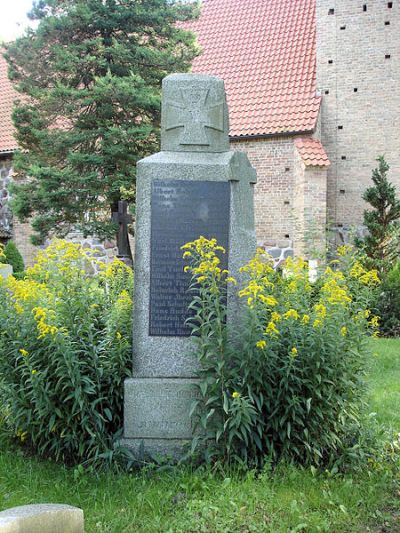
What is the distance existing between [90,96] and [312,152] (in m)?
6.50

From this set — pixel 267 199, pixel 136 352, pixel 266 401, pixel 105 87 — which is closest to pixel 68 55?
pixel 105 87

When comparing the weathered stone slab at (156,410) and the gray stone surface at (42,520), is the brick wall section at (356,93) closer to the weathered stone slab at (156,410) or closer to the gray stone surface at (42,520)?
the weathered stone slab at (156,410)

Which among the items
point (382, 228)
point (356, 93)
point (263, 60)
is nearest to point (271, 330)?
point (382, 228)

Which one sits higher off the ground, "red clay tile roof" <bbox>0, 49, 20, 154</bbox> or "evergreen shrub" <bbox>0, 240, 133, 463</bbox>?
"red clay tile roof" <bbox>0, 49, 20, 154</bbox>

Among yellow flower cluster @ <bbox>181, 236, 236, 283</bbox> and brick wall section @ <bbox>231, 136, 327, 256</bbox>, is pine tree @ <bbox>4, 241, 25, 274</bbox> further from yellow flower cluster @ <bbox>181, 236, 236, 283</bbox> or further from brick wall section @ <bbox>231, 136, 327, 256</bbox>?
yellow flower cluster @ <bbox>181, 236, 236, 283</bbox>

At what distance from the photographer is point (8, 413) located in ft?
15.2

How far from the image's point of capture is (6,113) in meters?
21.0

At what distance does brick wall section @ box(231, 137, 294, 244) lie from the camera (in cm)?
1642

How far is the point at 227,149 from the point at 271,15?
16.7 metres

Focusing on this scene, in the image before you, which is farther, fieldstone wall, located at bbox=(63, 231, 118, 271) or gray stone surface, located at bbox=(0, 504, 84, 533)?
fieldstone wall, located at bbox=(63, 231, 118, 271)

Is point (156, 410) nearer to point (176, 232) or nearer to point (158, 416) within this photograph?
point (158, 416)

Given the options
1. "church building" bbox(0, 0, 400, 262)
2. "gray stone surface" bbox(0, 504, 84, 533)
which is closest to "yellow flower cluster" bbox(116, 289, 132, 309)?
"gray stone surface" bbox(0, 504, 84, 533)

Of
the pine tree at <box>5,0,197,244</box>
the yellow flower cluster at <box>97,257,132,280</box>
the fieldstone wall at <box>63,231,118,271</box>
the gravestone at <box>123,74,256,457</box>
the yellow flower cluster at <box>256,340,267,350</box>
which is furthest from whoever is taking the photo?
the fieldstone wall at <box>63,231,118,271</box>

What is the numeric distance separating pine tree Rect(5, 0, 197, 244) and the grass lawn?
8.50m
